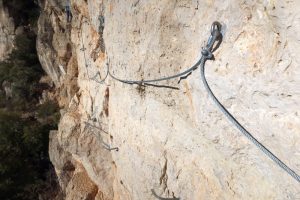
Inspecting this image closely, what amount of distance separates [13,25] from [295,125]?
16.0 metres

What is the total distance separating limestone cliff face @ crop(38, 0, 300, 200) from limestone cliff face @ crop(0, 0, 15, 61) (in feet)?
39.4

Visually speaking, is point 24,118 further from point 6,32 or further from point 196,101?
point 196,101

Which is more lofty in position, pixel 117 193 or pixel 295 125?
pixel 295 125

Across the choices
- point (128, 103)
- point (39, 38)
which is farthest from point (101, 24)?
point (39, 38)

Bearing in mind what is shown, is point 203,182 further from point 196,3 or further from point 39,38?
point 39,38

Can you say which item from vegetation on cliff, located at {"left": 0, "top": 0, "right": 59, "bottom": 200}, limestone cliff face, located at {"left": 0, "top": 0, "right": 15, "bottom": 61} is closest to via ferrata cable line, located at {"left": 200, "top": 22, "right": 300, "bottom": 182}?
vegetation on cliff, located at {"left": 0, "top": 0, "right": 59, "bottom": 200}

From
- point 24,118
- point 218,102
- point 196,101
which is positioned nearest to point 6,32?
point 24,118

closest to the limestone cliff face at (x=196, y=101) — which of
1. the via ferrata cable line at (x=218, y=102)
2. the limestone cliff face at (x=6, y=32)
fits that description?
the via ferrata cable line at (x=218, y=102)

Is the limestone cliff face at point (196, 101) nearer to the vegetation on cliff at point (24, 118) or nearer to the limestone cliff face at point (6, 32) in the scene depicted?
the vegetation on cliff at point (24, 118)

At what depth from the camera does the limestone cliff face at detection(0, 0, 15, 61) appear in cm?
1573

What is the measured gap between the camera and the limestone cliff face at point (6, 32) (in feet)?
51.6

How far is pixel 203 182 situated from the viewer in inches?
111

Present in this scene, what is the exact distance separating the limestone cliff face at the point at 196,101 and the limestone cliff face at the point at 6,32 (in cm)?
1201

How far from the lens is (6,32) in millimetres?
16188
